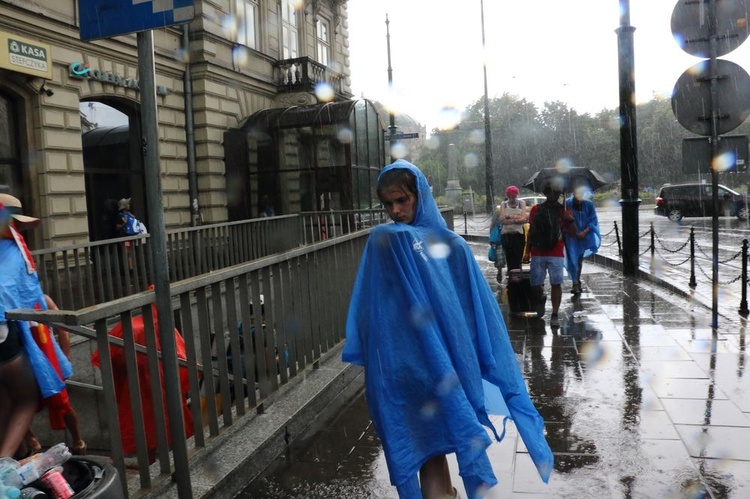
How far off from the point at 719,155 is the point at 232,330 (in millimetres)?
5162

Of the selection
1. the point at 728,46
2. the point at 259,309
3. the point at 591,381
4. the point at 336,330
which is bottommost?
the point at 591,381

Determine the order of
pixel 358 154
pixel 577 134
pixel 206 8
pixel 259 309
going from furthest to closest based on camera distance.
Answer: pixel 577 134 < pixel 358 154 < pixel 206 8 < pixel 259 309

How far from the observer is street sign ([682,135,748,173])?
659 centimetres

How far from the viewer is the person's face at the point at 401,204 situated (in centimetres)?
298

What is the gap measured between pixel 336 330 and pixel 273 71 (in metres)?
16.6

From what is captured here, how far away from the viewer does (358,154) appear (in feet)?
61.6

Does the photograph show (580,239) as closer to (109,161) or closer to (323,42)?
(109,161)

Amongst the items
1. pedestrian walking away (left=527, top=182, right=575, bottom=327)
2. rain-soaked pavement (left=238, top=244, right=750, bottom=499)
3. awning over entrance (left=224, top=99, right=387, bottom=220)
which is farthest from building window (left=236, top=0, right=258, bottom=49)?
rain-soaked pavement (left=238, top=244, right=750, bottom=499)

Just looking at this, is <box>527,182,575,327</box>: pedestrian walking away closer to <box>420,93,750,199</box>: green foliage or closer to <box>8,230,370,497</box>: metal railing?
<box>8,230,370,497</box>: metal railing

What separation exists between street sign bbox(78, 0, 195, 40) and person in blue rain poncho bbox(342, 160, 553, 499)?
1065mm

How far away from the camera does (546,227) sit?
7.70 metres

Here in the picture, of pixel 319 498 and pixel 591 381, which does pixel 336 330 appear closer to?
pixel 591 381

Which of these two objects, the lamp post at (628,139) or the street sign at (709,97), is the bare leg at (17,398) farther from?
the lamp post at (628,139)

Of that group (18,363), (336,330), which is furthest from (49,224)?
(18,363)
